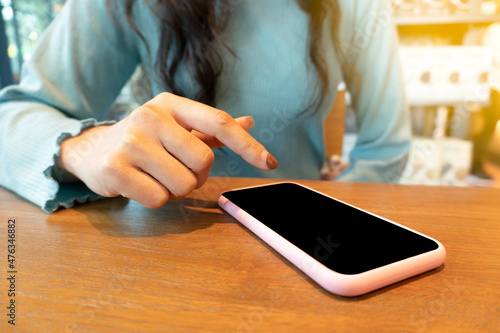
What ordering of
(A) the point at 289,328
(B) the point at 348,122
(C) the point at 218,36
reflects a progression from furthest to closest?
(B) the point at 348,122, (C) the point at 218,36, (A) the point at 289,328

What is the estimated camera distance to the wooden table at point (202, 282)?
0.17 meters

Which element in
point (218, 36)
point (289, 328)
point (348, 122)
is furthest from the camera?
point (348, 122)

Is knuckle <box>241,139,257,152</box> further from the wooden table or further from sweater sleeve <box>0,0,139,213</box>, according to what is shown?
sweater sleeve <box>0,0,139,213</box>

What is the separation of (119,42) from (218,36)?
21cm

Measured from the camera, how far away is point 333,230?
258 millimetres

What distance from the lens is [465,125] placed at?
3.86 ft

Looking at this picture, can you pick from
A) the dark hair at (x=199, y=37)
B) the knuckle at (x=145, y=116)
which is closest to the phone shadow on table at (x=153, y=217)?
the knuckle at (x=145, y=116)

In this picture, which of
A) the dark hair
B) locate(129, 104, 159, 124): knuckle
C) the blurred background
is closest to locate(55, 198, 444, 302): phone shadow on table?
locate(129, 104, 159, 124): knuckle

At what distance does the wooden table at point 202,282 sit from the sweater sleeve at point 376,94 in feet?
1.47

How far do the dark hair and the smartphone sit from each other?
1.13ft

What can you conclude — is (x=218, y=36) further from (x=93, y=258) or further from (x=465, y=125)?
(x=465, y=125)

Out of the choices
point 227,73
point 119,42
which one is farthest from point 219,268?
Result: point 119,42

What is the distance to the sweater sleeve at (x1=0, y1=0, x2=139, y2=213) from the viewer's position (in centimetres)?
40

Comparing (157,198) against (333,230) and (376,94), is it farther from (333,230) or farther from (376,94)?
(376,94)
